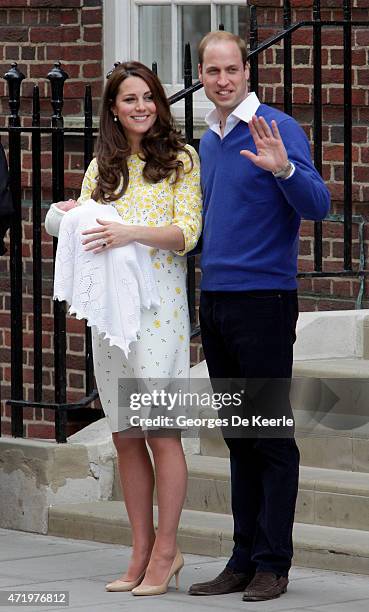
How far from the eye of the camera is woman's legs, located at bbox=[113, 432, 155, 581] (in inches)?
222

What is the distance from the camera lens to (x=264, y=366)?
5391 mm

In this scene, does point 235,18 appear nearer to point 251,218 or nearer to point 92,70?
point 92,70

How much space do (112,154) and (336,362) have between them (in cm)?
190

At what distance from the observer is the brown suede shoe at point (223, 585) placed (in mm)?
5531

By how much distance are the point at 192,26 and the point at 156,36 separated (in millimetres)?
253

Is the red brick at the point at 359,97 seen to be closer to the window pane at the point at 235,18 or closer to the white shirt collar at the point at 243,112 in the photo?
the window pane at the point at 235,18

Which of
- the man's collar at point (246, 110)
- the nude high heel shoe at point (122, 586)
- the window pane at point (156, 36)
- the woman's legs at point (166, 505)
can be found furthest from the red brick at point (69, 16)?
the nude high heel shoe at point (122, 586)

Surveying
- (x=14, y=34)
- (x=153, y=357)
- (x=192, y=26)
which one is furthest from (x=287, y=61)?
(x=14, y=34)

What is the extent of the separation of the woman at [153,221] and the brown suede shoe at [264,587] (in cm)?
30

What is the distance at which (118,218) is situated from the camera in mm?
5504

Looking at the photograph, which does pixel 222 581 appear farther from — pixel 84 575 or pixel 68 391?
pixel 68 391

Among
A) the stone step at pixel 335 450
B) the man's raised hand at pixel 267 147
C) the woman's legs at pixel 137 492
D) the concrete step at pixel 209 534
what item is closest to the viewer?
the man's raised hand at pixel 267 147

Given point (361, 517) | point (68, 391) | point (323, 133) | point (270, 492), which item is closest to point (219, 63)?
point (270, 492)

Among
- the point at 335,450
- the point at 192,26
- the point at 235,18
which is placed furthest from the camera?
the point at 192,26
